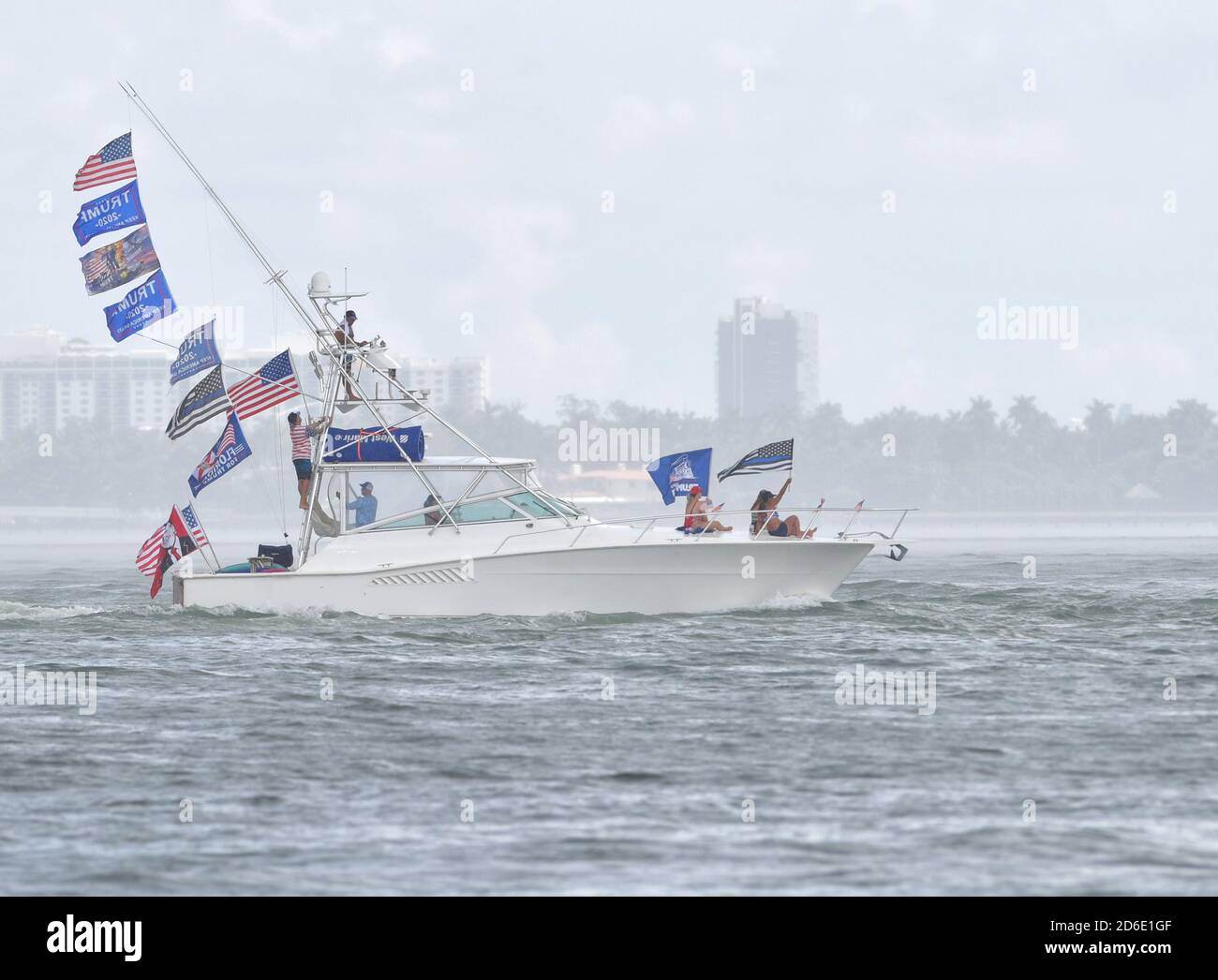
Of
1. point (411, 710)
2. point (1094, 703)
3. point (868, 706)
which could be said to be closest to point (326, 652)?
point (411, 710)

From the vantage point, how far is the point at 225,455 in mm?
24672

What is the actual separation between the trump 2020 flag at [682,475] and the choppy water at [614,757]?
2159 mm

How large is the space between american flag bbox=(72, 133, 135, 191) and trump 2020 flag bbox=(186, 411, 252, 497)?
12.3 feet

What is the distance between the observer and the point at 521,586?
2359 cm

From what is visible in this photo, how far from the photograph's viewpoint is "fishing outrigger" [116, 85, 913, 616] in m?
23.6

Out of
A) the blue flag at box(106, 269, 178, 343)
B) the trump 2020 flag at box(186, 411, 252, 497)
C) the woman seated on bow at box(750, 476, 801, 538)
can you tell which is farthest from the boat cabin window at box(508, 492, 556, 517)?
the blue flag at box(106, 269, 178, 343)

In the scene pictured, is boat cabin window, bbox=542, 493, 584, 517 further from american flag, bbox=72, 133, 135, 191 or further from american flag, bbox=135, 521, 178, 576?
american flag, bbox=72, 133, 135, 191

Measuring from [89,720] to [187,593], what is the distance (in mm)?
7294

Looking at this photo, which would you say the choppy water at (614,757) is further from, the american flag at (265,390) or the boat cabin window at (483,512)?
the american flag at (265,390)

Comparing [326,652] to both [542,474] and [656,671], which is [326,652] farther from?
[542,474]

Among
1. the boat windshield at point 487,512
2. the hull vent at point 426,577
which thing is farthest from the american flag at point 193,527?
the hull vent at point 426,577

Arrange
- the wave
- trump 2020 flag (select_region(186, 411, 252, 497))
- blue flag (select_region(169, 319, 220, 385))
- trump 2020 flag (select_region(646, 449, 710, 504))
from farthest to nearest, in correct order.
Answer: the wave, trump 2020 flag (select_region(646, 449, 710, 504)), blue flag (select_region(169, 319, 220, 385)), trump 2020 flag (select_region(186, 411, 252, 497))
